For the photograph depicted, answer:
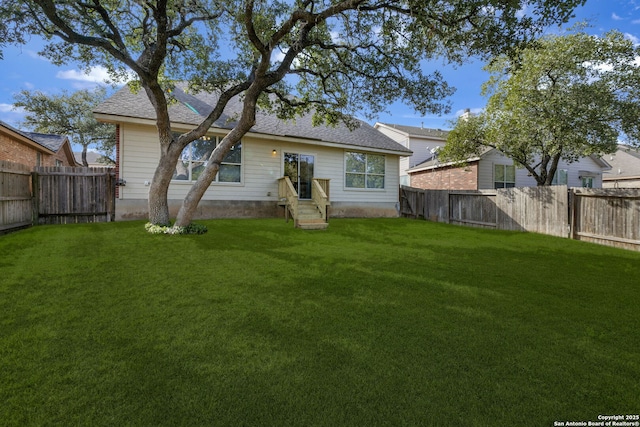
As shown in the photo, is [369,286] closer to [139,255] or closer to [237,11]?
[139,255]

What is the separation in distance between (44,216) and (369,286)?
32.1ft

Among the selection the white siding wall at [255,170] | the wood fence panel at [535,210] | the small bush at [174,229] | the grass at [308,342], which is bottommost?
the grass at [308,342]

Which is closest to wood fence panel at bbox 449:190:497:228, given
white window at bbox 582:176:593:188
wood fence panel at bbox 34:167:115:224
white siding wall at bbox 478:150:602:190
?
white siding wall at bbox 478:150:602:190

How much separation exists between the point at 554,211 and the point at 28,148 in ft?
70.4

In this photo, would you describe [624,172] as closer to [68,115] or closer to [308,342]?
[308,342]

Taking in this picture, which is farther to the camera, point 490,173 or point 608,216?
point 490,173

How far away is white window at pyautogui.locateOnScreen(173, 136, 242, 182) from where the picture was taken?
988 cm

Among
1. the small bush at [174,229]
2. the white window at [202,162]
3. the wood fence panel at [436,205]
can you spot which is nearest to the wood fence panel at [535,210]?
the wood fence panel at [436,205]

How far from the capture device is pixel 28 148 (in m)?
14.0

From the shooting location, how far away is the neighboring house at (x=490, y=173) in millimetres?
16344

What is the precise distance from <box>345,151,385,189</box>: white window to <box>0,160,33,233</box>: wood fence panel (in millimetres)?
10347

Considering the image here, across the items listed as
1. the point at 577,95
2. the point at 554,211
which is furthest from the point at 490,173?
the point at 554,211

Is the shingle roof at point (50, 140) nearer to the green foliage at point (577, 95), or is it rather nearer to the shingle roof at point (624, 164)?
the green foliage at point (577, 95)

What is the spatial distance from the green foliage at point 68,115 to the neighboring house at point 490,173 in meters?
23.7
